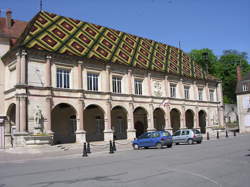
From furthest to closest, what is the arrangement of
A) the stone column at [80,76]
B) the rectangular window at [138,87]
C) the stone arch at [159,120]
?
the stone arch at [159,120], the rectangular window at [138,87], the stone column at [80,76]

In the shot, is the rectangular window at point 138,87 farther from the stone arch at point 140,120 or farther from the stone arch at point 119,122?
the stone arch at point 140,120

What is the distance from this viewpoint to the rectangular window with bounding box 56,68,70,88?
25375 millimetres

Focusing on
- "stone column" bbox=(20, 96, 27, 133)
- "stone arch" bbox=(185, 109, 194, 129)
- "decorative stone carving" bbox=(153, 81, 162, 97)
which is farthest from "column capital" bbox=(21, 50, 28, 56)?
"stone arch" bbox=(185, 109, 194, 129)

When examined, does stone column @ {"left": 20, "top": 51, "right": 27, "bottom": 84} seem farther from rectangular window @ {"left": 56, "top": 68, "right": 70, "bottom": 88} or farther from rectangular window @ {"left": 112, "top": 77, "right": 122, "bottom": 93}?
rectangular window @ {"left": 112, "top": 77, "right": 122, "bottom": 93}

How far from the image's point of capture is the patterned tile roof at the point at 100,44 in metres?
26.1

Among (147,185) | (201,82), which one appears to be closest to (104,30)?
(201,82)

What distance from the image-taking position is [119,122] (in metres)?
32.7

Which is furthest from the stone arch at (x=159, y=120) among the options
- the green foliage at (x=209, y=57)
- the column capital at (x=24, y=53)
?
the green foliage at (x=209, y=57)

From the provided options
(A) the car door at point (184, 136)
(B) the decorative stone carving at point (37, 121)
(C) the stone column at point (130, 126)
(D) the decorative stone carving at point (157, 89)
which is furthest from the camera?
(D) the decorative stone carving at point (157, 89)

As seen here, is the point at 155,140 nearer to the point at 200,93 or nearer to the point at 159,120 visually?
the point at 159,120

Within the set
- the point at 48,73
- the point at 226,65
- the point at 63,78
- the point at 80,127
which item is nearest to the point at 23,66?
the point at 48,73

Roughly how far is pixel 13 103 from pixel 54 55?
208 inches

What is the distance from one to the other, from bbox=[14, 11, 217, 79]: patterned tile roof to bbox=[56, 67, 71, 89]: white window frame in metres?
1.57

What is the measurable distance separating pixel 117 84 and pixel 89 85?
368 centimetres
